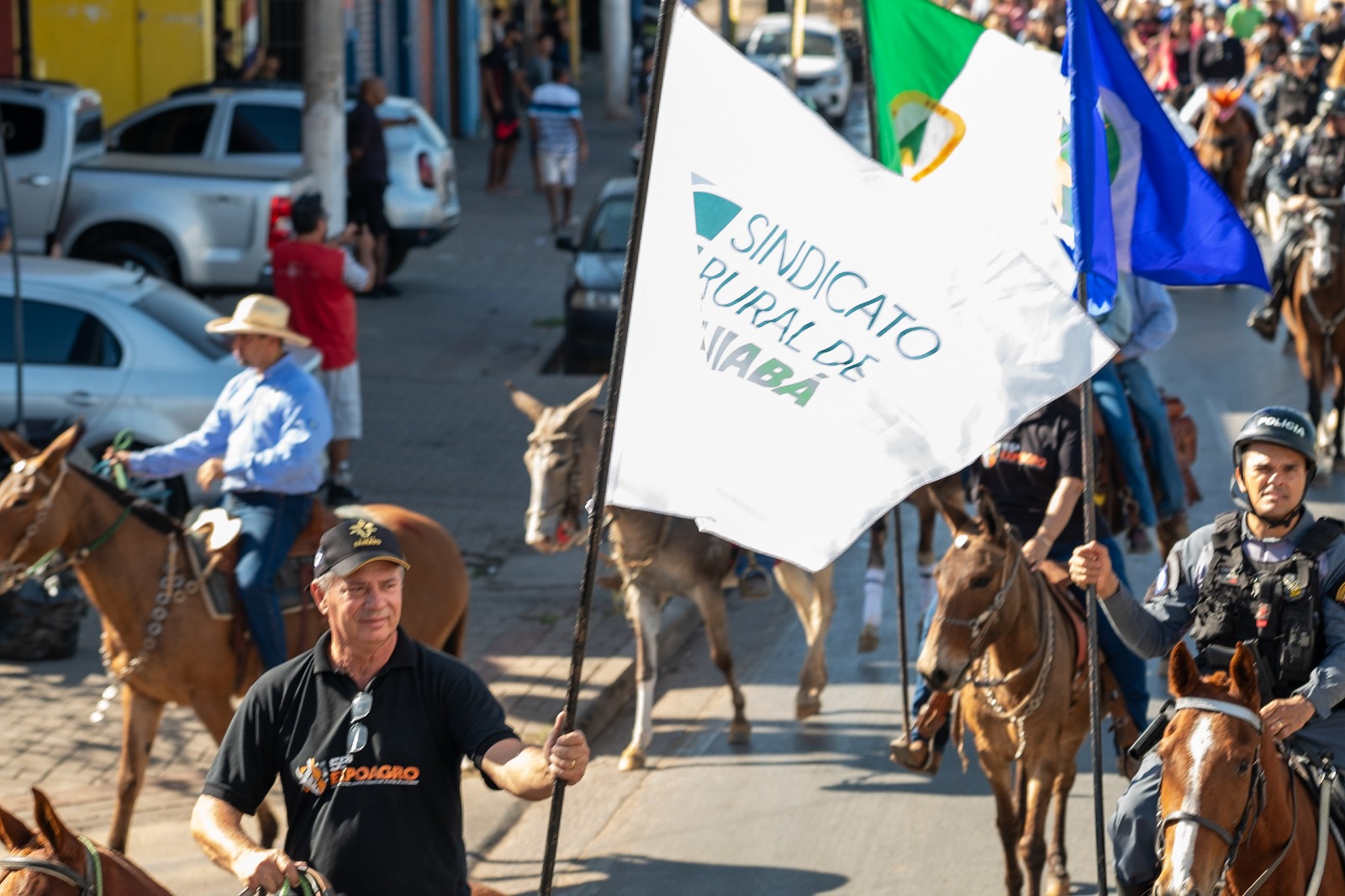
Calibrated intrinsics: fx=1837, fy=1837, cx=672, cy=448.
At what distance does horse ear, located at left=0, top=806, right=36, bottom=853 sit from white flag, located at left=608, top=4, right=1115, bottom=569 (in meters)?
1.77

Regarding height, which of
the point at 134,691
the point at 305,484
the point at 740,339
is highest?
the point at 740,339

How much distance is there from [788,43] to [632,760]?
3437 centimetres

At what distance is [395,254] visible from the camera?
23.4 meters

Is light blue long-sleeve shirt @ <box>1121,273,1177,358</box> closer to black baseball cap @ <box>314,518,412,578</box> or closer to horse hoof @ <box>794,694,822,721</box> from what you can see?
horse hoof @ <box>794,694,822,721</box>

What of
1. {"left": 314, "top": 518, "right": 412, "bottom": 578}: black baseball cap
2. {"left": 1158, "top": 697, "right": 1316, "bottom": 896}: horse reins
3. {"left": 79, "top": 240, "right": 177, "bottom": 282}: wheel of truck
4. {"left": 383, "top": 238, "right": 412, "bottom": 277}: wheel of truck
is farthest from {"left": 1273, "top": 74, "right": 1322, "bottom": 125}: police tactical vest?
{"left": 314, "top": 518, "right": 412, "bottom": 578}: black baseball cap

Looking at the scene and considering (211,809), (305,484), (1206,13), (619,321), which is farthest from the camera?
(1206,13)

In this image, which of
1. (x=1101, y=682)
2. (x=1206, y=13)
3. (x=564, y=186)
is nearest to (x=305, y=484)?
(x=1101, y=682)

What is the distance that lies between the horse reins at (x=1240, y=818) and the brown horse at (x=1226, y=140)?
824 inches

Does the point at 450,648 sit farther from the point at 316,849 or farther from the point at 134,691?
the point at 316,849

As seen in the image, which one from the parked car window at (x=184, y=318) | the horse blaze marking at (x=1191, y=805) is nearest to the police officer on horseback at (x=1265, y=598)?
the horse blaze marking at (x=1191, y=805)

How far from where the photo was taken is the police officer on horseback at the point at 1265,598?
5.54 metres

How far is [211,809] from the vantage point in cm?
457

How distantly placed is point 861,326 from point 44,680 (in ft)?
23.0

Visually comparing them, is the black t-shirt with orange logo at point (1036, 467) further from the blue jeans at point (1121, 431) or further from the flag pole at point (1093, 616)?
the flag pole at point (1093, 616)
